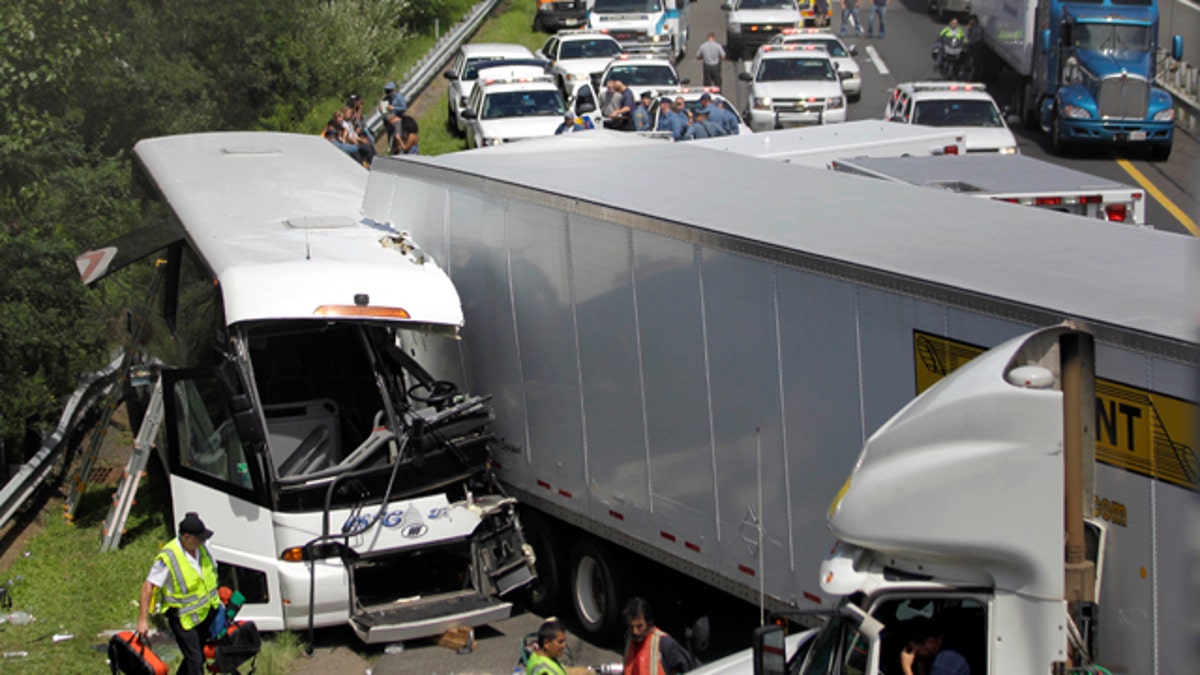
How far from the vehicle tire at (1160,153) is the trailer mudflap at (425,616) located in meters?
20.6

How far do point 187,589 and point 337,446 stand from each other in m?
2.62

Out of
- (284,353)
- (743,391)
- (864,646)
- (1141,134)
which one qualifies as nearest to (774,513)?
(743,391)

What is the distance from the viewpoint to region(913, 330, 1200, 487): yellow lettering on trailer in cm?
559

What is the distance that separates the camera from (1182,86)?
31.8 metres

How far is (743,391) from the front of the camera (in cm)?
855

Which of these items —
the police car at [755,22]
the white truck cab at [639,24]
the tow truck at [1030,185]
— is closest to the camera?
the tow truck at [1030,185]

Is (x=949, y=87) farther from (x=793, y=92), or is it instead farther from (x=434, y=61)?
(x=434, y=61)

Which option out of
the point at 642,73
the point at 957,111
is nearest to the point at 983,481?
the point at 957,111

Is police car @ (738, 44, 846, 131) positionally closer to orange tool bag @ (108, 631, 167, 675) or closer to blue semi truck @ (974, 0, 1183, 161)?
blue semi truck @ (974, 0, 1183, 161)

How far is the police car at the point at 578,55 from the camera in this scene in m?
32.1

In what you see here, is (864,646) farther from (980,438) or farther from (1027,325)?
(1027,325)

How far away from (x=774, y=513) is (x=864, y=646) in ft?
9.75

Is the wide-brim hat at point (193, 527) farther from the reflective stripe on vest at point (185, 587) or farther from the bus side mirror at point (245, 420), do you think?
the bus side mirror at point (245, 420)

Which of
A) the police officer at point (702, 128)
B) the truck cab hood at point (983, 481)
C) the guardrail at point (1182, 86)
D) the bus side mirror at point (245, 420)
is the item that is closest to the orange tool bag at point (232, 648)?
the bus side mirror at point (245, 420)
